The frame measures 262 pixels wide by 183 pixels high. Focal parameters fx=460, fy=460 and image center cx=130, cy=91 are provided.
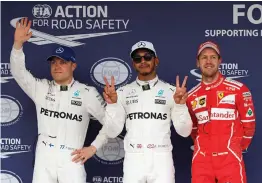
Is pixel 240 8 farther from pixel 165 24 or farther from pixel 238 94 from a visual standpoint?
pixel 238 94

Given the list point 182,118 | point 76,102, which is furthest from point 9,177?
point 182,118

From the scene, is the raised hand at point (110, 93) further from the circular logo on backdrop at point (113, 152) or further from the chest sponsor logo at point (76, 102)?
the circular logo on backdrop at point (113, 152)

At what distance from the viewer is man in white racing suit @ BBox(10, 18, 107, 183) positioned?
3430 mm

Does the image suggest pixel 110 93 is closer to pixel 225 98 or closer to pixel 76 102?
pixel 76 102

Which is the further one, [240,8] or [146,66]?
[240,8]

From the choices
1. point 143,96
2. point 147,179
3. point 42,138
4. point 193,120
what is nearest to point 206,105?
point 193,120

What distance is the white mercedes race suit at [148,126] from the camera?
328 centimetres

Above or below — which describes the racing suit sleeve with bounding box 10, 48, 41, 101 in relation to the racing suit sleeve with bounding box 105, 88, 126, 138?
above

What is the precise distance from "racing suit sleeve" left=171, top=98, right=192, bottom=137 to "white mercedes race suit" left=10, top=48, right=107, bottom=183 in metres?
0.63

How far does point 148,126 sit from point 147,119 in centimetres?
6

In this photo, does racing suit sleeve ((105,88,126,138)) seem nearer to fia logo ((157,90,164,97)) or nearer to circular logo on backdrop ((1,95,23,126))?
fia logo ((157,90,164,97))

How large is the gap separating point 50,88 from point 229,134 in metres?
1.43

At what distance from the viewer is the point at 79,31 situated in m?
4.18

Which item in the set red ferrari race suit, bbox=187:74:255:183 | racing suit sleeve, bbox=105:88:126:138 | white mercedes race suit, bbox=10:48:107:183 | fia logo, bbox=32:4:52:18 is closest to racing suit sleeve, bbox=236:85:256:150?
red ferrari race suit, bbox=187:74:255:183
